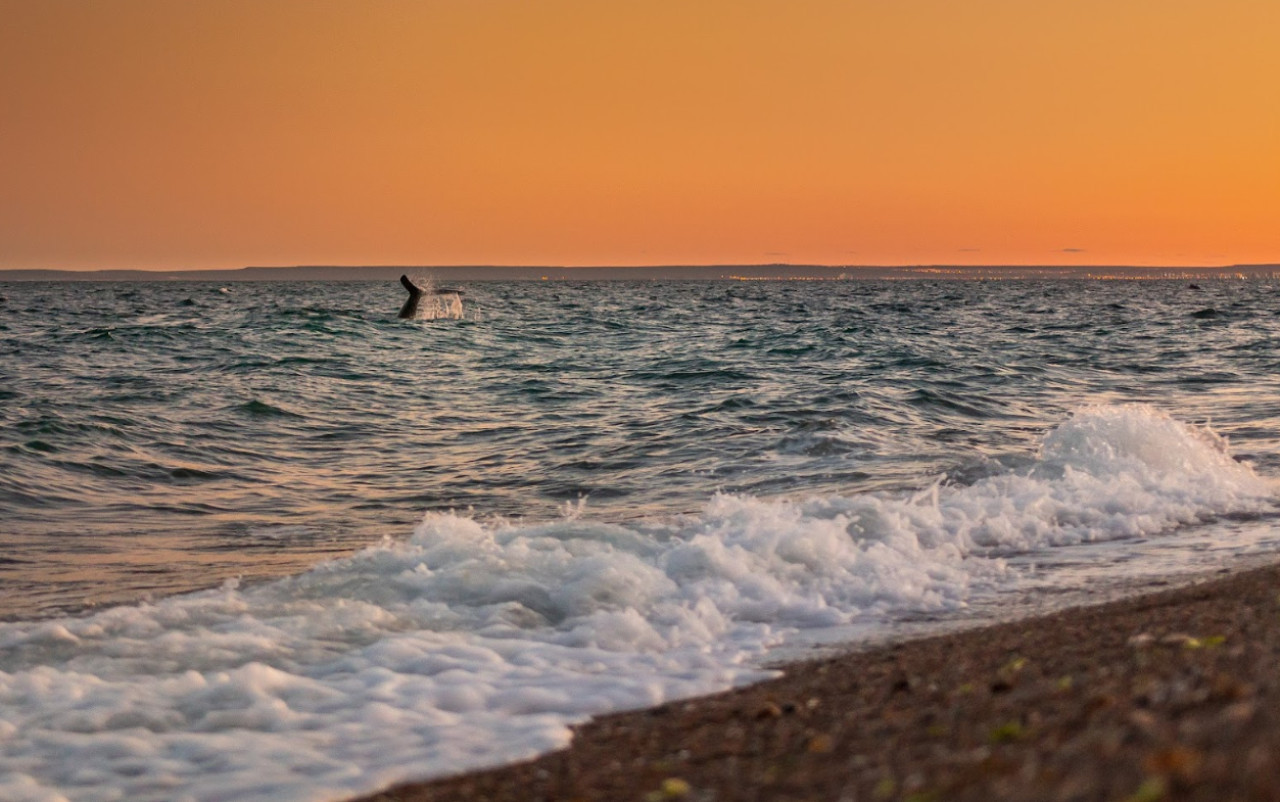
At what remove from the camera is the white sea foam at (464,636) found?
16.1 feet

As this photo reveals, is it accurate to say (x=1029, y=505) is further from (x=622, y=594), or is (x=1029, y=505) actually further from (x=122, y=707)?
(x=122, y=707)

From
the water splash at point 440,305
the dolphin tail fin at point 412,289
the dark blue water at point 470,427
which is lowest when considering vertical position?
the dark blue water at point 470,427

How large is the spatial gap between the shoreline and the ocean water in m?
0.43

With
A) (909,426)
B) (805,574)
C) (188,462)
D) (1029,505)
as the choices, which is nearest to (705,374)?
(909,426)

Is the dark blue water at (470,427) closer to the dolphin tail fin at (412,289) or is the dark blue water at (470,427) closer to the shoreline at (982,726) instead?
the shoreline at (982,726)

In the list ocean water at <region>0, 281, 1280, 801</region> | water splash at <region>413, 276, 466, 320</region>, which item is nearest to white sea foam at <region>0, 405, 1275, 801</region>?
ocean water at <region>0, 281, 1280, 801</region>

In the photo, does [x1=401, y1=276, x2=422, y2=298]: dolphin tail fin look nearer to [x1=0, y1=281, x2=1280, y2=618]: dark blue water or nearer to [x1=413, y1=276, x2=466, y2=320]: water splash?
[x1=413, y1=276, x2=466, y2=320]: water splash

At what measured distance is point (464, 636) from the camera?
6590mm

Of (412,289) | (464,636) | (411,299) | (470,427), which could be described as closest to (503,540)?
(464,636)

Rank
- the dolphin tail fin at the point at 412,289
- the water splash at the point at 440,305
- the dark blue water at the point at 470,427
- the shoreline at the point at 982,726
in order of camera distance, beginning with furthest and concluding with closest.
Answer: the water splash at the point at 440,305 → the dolphin tail fin at the point at 412,289 → the dark blue water at the point at 470,427 → the shoreline at the point at 982,726

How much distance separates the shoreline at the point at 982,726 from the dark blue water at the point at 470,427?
176 inches

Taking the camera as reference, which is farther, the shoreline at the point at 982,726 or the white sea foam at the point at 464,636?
the white sea foam at the point at 464,636

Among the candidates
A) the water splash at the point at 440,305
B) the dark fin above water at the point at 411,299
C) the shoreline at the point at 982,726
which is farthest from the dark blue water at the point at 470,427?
the water splash at the point at 440,305

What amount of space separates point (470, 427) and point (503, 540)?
922 cm
